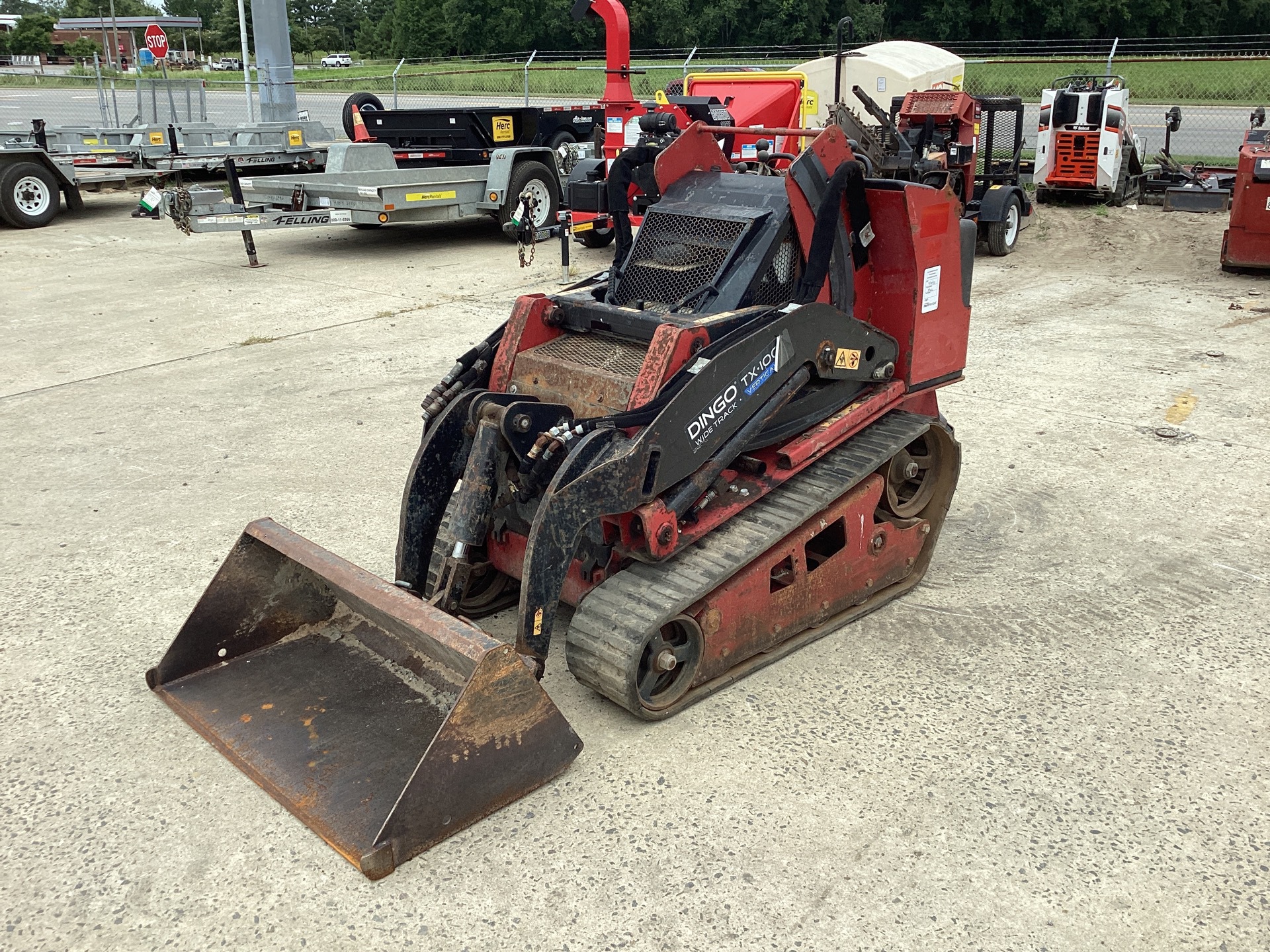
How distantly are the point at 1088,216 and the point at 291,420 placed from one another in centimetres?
1116

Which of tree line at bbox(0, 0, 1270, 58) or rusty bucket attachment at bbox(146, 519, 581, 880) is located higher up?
tree line at bbox(0, 0, 1270, 58)

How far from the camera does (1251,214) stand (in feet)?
34.0

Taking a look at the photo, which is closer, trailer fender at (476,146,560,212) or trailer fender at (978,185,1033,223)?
trailer fender at (978,185,1033,223)

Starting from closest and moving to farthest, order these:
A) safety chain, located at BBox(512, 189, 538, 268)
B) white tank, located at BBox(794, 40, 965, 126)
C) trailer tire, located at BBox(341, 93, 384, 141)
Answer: safety chain, located at BBox(512, 189, 538, 268) → trailer tire, located at BBox(341, 93, 384, 141) → white tank, located at BBox(794, 40, 965, 126)

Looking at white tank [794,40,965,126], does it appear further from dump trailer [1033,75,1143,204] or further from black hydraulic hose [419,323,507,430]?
black hydraulic hose [419,323,507,430]

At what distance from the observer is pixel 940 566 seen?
499 cm

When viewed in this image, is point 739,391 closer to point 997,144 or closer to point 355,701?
point 355,701

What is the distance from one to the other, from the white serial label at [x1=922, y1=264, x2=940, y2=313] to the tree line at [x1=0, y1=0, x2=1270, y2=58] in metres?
34.9

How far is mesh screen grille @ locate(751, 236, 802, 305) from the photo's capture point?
4.39 metres

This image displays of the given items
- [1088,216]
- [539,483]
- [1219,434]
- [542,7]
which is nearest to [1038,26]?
[542,7]

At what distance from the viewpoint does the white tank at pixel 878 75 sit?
16016mm

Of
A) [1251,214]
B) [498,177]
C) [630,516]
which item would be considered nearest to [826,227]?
[630,516]

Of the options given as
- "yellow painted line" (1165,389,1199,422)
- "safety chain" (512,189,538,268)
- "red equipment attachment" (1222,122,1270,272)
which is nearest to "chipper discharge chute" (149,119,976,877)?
"yellow painted line" (1165,389,1199,422)

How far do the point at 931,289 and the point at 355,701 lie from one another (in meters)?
2.89
